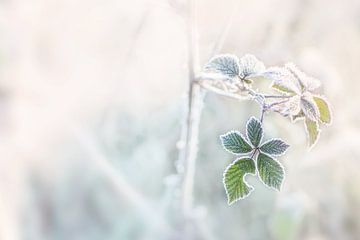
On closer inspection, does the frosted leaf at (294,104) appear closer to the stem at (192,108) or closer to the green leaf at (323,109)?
the green leaf at (323,109)

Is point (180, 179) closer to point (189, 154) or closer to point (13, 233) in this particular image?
point (189, 154)

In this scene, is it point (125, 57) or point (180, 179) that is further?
point (125, 57)

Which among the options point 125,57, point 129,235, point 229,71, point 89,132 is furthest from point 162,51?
point 229,71

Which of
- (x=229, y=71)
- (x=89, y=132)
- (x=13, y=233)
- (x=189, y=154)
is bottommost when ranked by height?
(x=13, y=233)

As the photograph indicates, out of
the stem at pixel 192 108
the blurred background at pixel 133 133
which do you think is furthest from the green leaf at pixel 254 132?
the blurred background at pixel 133 133

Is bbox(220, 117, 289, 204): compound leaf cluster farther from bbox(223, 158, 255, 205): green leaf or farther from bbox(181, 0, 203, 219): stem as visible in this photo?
bbox(181, 0, 203, 219): stem
